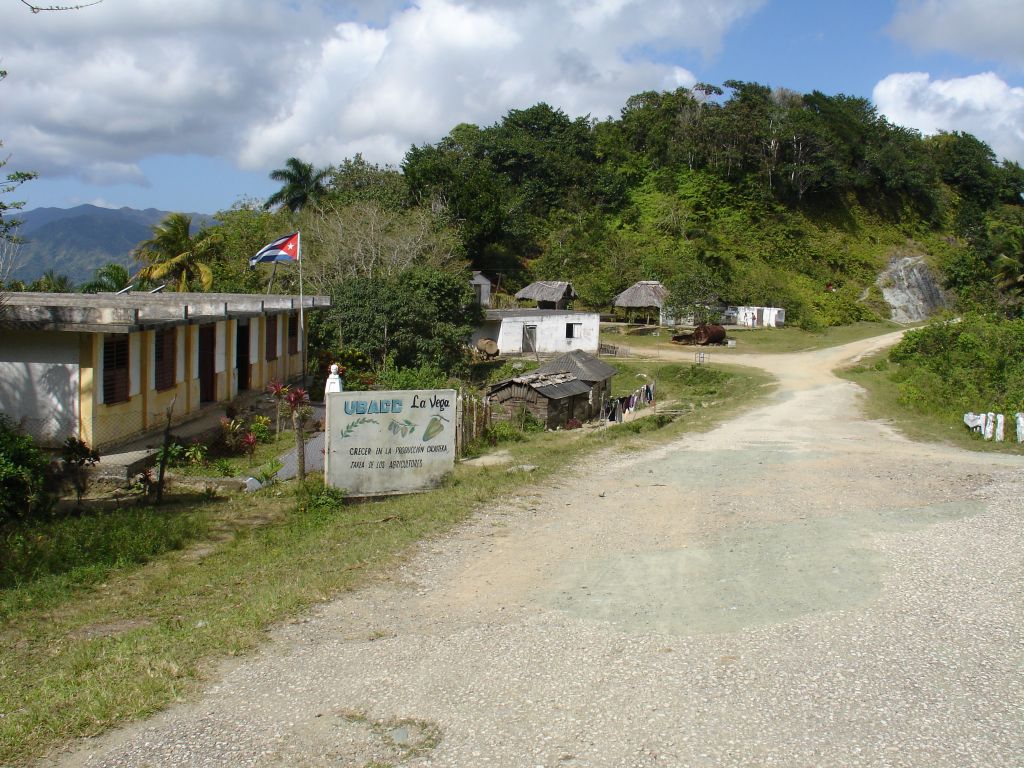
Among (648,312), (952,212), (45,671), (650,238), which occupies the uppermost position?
(952,212)

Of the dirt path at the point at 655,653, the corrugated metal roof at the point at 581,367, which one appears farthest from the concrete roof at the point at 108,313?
the corrugated metal roof at the point at 581,367

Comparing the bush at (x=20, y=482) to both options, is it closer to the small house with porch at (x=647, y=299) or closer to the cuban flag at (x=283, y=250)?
the cuban flag at (x=283, y=250)

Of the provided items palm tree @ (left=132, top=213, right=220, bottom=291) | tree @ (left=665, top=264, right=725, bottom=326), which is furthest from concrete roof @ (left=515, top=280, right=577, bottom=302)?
palm tree @ (left=132, top=213, right=220, bottom=291)

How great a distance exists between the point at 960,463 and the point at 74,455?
14.7m

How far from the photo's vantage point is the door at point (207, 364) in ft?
64.6

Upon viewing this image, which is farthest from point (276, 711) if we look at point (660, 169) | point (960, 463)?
point (660, 169)

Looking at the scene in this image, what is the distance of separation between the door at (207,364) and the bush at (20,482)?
26.9 feet

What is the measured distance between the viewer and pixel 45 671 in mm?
6449

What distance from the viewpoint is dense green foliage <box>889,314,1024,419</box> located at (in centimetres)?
2055

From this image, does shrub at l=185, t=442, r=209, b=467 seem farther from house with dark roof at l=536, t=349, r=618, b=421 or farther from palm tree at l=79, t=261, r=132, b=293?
palm tree at l=79, t=261, r=132, b=293

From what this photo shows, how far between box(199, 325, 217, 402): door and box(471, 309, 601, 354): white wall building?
1889cm

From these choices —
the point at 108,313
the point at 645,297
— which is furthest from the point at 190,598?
the point at 645,297

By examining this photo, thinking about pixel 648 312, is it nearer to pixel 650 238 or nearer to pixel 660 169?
pixel 650 238

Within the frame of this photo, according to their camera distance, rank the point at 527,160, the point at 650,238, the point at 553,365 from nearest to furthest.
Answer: the point at 553,365, the point at 650,238, the point at 527,160
